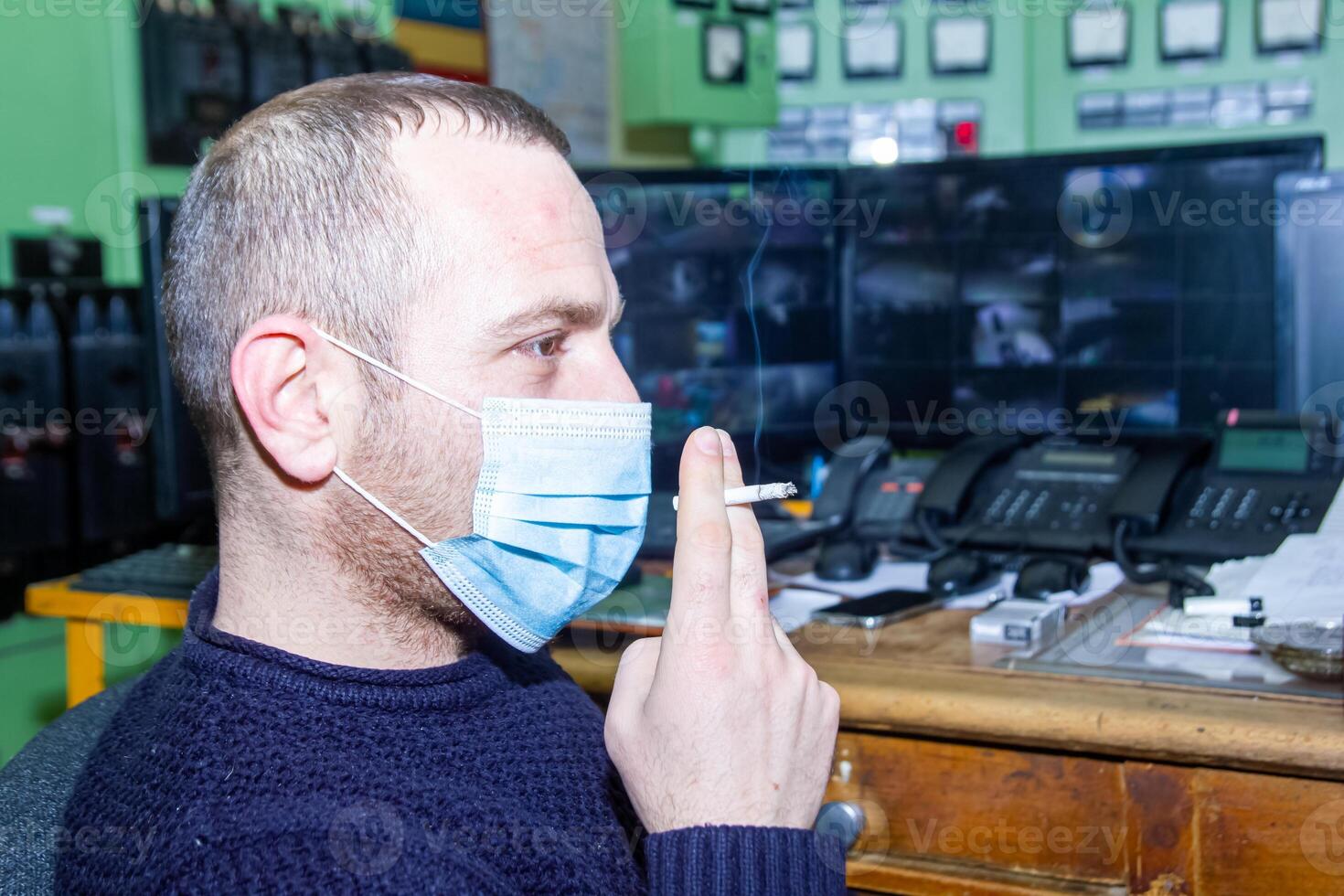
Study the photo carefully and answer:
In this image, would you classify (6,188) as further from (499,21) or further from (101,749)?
(101,749)

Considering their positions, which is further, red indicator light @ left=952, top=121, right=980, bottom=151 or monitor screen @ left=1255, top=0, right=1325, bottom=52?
monitor screen @ left=1255, top=0, right=1325, bottom=52

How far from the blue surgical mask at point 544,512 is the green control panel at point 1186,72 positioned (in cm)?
309

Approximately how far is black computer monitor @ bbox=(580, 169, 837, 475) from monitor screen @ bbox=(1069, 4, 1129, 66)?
8.41ft

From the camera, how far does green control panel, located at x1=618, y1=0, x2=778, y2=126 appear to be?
4.23 m

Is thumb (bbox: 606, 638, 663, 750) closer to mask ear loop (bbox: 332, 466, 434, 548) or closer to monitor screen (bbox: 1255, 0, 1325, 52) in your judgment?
mask ear loop (bbox: 332, 466, 434, 548)

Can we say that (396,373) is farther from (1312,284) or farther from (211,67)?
(211,67)

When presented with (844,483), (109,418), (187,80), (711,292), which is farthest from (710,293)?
(187,80)

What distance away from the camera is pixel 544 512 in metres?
0.88

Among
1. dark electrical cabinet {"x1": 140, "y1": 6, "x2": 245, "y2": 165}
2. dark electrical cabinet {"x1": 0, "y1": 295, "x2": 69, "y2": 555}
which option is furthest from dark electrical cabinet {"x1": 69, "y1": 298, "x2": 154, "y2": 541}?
dark electrical cabinet {"x1": 140, "y1": 6, "x2": 245, "y2": 165}

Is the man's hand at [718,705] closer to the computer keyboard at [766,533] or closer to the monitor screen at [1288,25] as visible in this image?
the computer keyboard at [766,533]

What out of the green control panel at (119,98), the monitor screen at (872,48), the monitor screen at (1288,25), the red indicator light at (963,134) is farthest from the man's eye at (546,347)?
the monitor screen at (872,48)

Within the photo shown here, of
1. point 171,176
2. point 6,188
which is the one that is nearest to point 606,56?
point 171,176

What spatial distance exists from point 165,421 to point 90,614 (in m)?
0.24

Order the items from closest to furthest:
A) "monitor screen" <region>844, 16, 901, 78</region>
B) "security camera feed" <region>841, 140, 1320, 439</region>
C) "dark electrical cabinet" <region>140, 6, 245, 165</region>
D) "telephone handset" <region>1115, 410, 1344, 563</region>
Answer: "telephone handset" <region>1115, 410, 1344, 563</region> < "security camera feed" <region>841, 140, 1320, 439</region> < "dark electrical cabinet" <region>140, 6, 245, 165</region> < "monitor screen" <region>844, 16, 901, 78</region>
